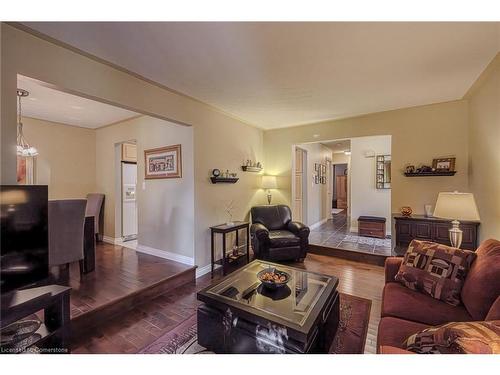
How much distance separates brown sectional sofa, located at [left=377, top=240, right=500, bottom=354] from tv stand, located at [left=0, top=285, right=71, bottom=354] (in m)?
2.01

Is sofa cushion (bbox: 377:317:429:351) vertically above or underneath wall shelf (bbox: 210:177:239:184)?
underneath

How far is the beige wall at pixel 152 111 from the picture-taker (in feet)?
5.17

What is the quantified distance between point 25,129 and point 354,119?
585cm

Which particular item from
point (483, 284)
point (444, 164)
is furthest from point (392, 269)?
point (444, 164)

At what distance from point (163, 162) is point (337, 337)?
3236 mm

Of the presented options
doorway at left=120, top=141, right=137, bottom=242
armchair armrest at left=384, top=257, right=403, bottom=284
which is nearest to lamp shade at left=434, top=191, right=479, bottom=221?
armchair armrest at left=384, top=257, right=403, bottom=284

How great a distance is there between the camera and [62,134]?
432cm

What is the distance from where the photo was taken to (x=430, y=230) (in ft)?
9.82

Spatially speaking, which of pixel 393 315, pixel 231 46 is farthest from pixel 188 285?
pixel 231 46

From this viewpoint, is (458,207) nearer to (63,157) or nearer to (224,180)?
(224,180)

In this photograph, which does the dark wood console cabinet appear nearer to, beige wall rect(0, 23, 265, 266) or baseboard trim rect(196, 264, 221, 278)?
beige wall rect(0, 23, 265, 266)

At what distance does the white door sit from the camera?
457cm

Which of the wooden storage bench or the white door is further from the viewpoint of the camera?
the wooden storage bench
